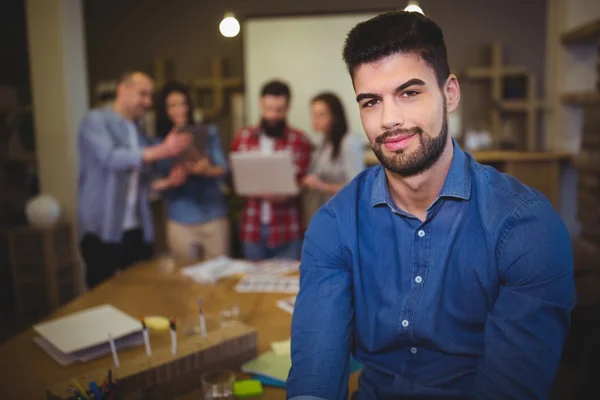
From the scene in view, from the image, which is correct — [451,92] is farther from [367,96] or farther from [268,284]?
[268,284]

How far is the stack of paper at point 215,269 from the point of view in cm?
201

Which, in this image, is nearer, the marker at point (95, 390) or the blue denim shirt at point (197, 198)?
the marker at point (95, 390)

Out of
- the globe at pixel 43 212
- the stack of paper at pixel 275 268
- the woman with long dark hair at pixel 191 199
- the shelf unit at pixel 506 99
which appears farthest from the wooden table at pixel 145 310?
the shelf unit at pixel 506 99

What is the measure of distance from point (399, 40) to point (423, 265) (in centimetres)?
47

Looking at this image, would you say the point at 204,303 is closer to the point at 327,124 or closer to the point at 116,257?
the point at 116,257

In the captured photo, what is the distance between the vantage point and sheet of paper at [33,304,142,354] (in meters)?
1.40

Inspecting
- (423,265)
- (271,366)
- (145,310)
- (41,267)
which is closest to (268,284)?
(145,310)

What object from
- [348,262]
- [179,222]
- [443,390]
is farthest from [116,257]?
[443,390]

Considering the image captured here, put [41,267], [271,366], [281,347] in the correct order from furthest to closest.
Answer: [41,267]
[281,347]
[271,366]

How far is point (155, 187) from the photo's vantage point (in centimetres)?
273

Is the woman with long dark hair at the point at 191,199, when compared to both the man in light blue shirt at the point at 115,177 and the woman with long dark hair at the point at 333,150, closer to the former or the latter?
the man in light blue shirt at the point at 115,177

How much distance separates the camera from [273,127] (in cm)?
283

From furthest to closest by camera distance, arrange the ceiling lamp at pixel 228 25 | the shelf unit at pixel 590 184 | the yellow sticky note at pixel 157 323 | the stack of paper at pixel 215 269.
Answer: the shelf unit at pixel 590 184 < the stack of paper at pixel 215 269 < the ceiling lamp at pixel 228 25 < the yellow sticky note at pixel 157 323

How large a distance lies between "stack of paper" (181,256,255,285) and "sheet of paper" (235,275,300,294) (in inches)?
3.5
